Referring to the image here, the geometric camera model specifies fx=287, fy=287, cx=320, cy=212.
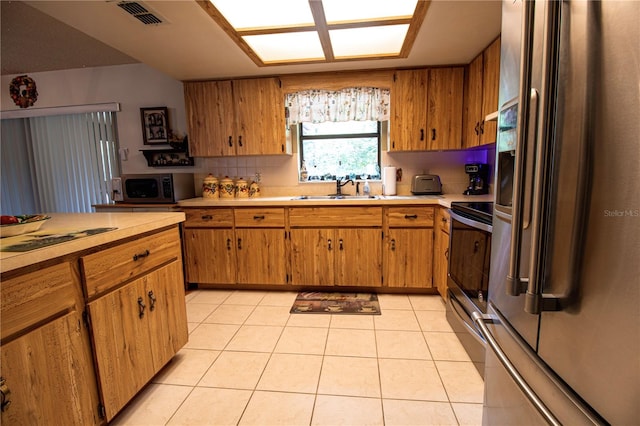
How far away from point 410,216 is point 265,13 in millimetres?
1909

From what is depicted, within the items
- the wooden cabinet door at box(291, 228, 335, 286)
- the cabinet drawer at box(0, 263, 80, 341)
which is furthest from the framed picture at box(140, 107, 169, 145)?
the cabinet drawer at box(0, 263, 80, 341)

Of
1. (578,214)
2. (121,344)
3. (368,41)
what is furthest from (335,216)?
(578,214)

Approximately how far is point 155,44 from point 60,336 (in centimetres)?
214

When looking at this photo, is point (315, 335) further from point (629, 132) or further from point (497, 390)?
point (629, 132)

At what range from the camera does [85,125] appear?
3650 millimetres

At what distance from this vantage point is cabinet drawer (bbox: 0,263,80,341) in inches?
34.9

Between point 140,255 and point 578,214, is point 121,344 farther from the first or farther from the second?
point 578,214

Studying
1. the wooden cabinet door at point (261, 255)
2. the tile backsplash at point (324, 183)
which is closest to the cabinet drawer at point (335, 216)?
the wooden cabinet door at point (261, 255)

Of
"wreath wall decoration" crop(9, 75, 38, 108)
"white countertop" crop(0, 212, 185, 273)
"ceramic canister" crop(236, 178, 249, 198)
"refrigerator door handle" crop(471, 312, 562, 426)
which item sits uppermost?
"wreath wall decoration" crop(9, 75, 38, 108)

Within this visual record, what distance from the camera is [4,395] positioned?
0.86 meters

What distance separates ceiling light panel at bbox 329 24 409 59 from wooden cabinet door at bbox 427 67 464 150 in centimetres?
55

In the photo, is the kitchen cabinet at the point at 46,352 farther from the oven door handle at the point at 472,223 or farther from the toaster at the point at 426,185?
the toaster at the point at 426,185

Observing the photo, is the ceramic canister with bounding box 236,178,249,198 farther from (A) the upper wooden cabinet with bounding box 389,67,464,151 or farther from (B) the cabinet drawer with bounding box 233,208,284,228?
(A) the upper wooden cabinet with bounding box 389,67,464,151

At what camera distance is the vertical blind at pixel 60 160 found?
12.0 ft
